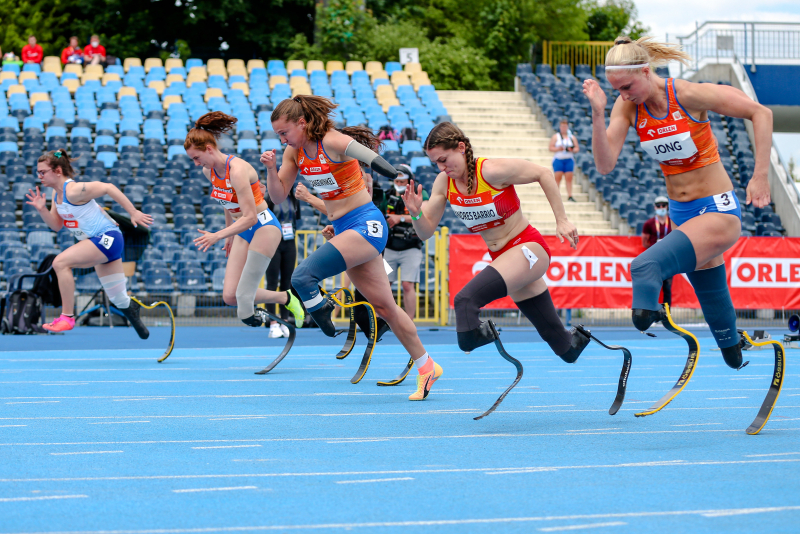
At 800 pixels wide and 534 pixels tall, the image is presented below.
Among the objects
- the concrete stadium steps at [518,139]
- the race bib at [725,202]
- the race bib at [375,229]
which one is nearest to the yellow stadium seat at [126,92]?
the concrete stadium steps at [518,139]

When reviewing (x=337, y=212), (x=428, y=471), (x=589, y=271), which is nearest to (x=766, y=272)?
(x=589, y=271)

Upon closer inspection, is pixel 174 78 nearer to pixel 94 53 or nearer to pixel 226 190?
pixel 94 53

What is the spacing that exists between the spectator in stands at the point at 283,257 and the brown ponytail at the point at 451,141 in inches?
239

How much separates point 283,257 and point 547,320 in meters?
6.91

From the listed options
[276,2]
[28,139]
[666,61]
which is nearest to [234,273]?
[666,61]

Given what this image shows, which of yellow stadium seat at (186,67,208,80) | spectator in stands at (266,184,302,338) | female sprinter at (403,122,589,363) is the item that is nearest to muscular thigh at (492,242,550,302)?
female sprinter at (403,122,589,363)

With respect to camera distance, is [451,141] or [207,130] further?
[207,130]

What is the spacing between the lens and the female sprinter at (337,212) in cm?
589

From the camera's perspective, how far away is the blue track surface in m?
3.01

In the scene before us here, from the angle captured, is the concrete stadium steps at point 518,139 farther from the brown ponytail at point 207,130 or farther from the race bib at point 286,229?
the brown ponytail at point 207,130

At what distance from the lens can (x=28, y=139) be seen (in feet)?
59.5

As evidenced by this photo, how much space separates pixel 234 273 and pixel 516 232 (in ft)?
10.0

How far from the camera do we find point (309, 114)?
5.91 m

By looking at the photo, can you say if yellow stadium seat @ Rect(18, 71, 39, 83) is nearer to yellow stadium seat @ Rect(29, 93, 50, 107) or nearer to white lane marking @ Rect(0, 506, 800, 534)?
yellow stadium seat @ Rect(29, 93, 50, 107)
